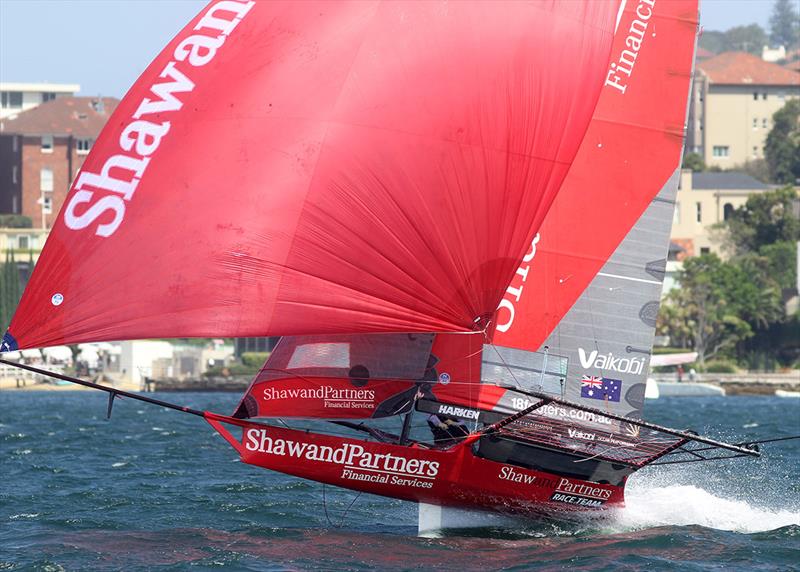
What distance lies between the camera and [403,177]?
13.5 meters

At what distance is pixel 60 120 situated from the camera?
96.4m

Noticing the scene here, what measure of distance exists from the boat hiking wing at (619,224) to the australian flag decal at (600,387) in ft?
0.04

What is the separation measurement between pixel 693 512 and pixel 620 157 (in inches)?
161

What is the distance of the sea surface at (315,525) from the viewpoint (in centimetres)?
1334

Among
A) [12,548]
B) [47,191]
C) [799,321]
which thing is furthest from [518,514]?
[47,191]

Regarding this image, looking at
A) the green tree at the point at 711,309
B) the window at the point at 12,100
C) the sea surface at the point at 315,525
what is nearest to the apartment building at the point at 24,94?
the window at the point at 12,100

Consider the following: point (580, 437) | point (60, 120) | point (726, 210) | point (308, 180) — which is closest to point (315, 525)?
point (580, 437)

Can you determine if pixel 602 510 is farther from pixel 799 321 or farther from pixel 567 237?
pixel 799 321

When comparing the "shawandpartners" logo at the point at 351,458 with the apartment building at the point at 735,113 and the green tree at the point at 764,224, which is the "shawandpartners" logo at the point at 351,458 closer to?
the green tree at the point at 764,224

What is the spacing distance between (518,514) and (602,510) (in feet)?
3.28

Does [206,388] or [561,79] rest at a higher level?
[561,79]

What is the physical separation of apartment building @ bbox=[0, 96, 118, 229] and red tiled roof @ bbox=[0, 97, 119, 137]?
0.06m

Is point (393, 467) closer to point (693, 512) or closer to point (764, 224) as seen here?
point (693, 512)

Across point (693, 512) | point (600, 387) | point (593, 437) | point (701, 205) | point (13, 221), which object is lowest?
point (693, 512)
